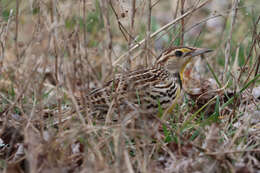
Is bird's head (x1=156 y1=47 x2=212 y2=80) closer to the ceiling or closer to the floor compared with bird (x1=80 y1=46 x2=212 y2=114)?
closer to the ceiling

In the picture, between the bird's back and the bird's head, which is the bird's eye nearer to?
the bird's head

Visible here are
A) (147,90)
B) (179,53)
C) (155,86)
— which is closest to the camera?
(147,90)

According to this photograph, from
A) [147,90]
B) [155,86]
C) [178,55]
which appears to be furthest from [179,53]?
[147,90]

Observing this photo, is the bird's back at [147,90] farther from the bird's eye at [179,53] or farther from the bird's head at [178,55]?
the bird's eye at [179,53]

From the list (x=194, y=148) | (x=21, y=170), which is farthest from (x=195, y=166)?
(x=21, y=170)

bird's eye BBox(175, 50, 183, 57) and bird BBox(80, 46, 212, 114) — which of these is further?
bird's eye BBox(175, 50, 183, 57)

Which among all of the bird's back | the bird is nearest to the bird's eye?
the bird

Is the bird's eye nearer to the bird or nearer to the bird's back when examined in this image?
the bird

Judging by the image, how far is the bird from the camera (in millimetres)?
4266

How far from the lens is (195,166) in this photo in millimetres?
3359

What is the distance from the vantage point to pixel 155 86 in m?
4.60

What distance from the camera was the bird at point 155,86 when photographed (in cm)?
427

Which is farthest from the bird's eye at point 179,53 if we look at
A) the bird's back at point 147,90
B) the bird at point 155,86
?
the bird's back at point 147,90

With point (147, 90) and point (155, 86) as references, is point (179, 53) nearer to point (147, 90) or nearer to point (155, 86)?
point (155, 86)
